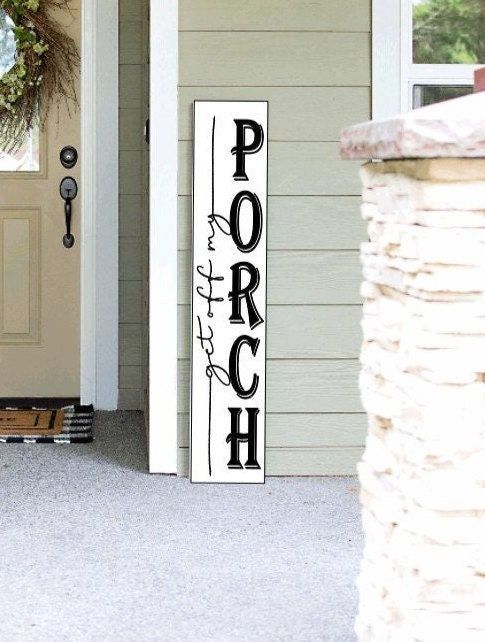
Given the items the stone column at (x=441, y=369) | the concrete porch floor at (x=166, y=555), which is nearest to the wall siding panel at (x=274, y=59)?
the concrete porch floor at (x=166, y=555)

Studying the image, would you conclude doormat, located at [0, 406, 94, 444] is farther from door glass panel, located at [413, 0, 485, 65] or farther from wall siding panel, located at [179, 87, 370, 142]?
door glass panel, located at [413, 0, 485, 65]

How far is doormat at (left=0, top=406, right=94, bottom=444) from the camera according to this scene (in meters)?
4.61

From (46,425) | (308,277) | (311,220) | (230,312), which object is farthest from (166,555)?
(46,425)

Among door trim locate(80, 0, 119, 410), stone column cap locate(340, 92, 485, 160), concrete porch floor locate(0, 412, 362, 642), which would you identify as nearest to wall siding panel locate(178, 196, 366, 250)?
concrete porch floor locate(0, 412, 362, 642)

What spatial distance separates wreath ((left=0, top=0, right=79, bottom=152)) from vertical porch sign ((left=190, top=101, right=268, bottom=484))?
1494 millimetres

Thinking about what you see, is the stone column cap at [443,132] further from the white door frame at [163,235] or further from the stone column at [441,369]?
the white door frame at [163,235]

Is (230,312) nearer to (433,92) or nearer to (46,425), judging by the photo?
(433,92)

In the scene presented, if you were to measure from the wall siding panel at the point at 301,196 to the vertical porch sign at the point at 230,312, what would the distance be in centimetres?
5

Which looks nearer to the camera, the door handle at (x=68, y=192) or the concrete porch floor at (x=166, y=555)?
the concrete porch floor at (x=166, y=555)

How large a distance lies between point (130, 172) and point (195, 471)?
1718mm

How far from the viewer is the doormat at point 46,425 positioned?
4.61 m

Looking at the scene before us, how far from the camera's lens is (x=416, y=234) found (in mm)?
1582

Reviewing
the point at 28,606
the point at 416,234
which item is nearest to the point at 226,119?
the point at 28,606

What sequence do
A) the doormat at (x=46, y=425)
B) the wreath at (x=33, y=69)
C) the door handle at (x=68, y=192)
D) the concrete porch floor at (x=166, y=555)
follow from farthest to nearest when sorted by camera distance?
the door handle at (x=68, y=192) < the wreath at (x=33, y=69) < the doormat at (x=46, y=425) < the concrete porch floor at (x=166, y=555)
